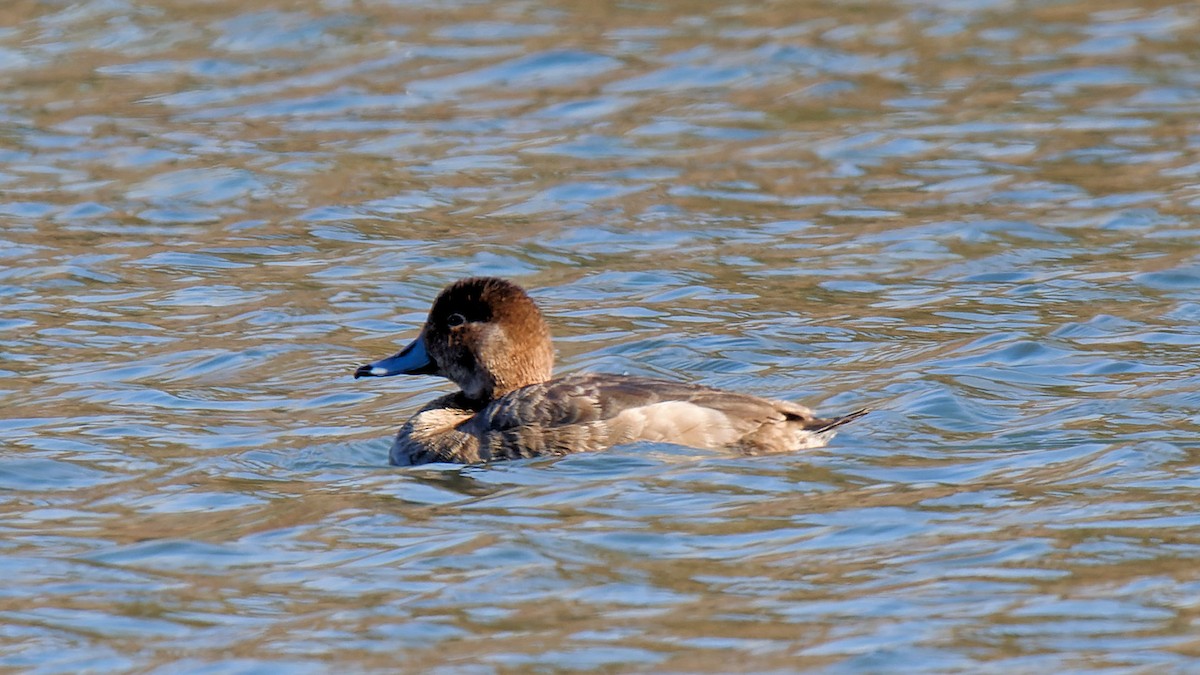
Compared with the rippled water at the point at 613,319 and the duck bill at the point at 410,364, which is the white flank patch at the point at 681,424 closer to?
the rippled water at the point at 613,319

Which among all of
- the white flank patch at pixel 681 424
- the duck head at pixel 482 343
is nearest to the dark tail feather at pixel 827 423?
A: the white flank patch at pixel 681 424

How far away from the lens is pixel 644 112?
1539cm

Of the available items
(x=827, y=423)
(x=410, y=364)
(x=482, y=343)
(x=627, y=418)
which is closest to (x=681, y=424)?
(x=627, y=418)

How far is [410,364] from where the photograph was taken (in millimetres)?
8711

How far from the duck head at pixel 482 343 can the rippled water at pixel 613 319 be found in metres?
0.44

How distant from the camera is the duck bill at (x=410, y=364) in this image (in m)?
8.66

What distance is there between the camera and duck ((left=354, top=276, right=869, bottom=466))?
309 inches

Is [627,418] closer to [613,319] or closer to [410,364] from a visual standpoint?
[410,364]

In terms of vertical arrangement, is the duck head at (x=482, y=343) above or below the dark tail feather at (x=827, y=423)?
above

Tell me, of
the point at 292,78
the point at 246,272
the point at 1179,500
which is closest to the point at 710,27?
the point at 292,78

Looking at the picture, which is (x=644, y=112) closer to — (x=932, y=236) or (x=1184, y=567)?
(x=932, y=236)

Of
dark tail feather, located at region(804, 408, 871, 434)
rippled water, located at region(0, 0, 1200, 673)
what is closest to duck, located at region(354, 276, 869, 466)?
dark tail feather, located at region(804, 408, 871, 434)

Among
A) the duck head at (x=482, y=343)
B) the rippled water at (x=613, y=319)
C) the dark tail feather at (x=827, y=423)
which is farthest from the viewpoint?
the duck head at (x=482, y=343)

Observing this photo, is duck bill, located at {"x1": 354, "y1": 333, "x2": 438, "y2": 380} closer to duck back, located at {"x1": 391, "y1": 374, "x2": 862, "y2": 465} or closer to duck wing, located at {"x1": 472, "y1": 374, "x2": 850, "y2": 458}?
duck back, located at {"x1": 391, "y1": 374, "x2": 862, "y2": 465}
